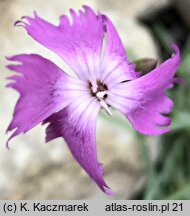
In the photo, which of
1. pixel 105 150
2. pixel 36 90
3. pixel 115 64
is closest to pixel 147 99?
pixel 115 64

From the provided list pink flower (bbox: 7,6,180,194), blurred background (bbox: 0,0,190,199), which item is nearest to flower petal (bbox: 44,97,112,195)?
pink flower (bbox: 7,6,180,194)

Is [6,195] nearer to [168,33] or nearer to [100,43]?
[100,43]

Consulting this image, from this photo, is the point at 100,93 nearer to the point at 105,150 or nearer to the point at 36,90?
the point at 36,90

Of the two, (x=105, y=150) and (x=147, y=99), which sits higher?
(x=147, y=99)

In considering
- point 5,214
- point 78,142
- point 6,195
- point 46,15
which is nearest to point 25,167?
point 6,195

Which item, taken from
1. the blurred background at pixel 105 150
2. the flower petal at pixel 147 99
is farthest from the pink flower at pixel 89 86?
the blurred background at pixel 105 150

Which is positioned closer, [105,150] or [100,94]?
[100,94]

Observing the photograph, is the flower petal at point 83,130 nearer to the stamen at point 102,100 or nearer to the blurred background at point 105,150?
the stamen at point 102,100
